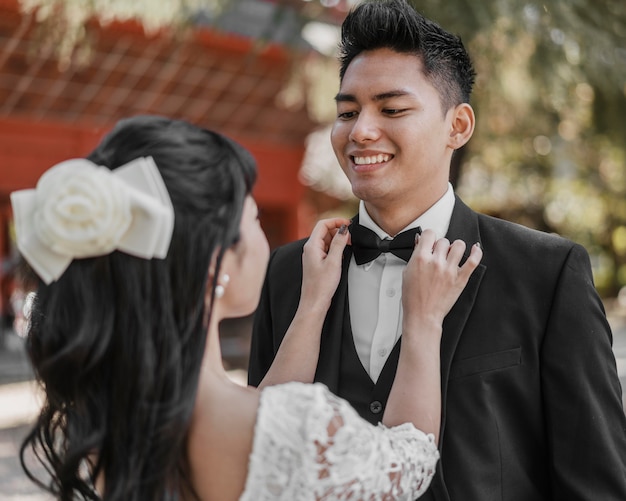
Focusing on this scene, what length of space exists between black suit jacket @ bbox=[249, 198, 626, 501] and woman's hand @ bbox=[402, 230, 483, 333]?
0.33 feet

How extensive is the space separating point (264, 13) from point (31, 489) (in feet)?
26.2

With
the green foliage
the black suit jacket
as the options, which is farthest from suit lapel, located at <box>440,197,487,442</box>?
the green foliage

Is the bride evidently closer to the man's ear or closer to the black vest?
the black vest

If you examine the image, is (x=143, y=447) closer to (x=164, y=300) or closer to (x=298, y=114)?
(x=164, y=300)

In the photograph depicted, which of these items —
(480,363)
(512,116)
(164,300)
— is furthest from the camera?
(512,116)

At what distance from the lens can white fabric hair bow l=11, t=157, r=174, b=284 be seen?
1.60 metres

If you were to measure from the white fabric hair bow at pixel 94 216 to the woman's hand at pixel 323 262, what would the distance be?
622 millimetres

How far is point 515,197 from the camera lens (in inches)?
808

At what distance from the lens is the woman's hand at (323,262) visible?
2.20m

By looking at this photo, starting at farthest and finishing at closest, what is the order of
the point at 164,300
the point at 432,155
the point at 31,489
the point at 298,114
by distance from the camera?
1. the point at 298,114
2. the point at 31,489
3. the point at 432,155
4. the point at 164,300

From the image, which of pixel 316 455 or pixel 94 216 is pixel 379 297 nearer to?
pixel 316 455

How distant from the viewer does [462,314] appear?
205cm

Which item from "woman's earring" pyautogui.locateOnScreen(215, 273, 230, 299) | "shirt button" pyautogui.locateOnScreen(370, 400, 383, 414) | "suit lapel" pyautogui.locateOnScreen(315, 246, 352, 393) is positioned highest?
"woman's earring" pyautogui.locateOnScreen(215, 273, 230, 299)

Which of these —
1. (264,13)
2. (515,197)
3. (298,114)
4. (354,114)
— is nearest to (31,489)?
(354,114)
